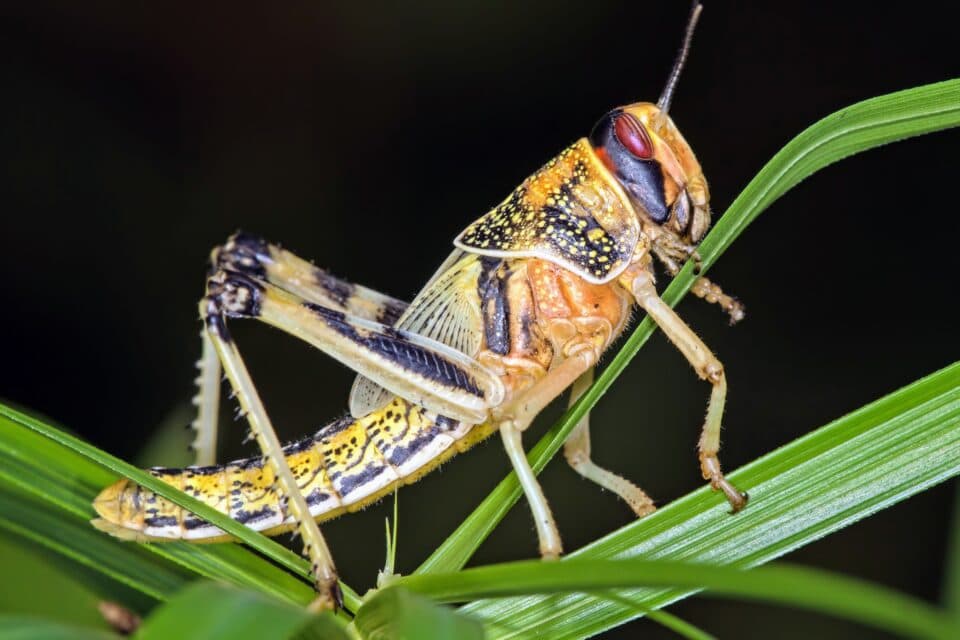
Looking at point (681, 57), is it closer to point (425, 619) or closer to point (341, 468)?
point (341, 468)

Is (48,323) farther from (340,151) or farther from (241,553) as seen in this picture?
(241,553)

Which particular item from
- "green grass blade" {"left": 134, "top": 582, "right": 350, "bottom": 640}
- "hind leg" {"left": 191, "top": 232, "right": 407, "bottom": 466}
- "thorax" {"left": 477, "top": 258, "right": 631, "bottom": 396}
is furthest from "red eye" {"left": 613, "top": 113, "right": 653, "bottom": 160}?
"green grass blade" {"left": 134, "top": 582, "right": 350, "bottom": 640}

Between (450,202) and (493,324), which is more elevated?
(450,202)

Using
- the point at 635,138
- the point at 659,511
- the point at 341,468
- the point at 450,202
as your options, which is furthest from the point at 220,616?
the point at 450,202

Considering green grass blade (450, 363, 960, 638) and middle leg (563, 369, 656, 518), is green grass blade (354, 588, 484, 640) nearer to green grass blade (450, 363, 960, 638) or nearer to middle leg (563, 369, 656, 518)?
green grass blade (450, 363, 960, 638)

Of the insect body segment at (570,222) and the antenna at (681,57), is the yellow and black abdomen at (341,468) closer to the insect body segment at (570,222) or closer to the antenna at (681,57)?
the insect body segment at (570,222)

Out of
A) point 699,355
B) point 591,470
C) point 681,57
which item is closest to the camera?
point 699,355
